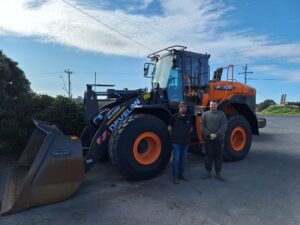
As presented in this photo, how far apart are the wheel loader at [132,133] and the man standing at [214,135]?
516 mm

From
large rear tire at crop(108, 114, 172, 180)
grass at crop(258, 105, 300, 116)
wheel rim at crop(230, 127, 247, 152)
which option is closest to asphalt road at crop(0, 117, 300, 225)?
large rear tire at crop(108, 114, 172, 180)

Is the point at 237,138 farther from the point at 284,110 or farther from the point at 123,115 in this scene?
the point at 284,110

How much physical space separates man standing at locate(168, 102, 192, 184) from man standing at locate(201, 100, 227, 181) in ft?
1.64

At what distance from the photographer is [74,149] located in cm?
497

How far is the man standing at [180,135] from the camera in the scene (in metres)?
5.78

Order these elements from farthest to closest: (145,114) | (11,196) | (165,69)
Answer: (165,69) < (145,114) < (11,196)

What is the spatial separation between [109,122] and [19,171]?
203 cm

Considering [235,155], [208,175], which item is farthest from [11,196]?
[235,155]

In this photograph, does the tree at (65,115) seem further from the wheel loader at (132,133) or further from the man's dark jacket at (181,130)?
the man's dark jacket at (181,130)

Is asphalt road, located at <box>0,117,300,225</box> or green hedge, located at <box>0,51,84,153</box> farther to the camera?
green hedge, located at <box>0,51,84,153</box>

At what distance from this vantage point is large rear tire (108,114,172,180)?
551 cm

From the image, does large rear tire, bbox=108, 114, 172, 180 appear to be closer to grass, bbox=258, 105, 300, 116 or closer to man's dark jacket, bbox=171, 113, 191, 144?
man's dark jacket, bbox=171, 113, 191, 144

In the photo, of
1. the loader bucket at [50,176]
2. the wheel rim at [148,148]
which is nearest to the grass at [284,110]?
the wheel rim at [148,148]

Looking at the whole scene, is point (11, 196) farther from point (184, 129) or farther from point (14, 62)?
point (14, 62)
